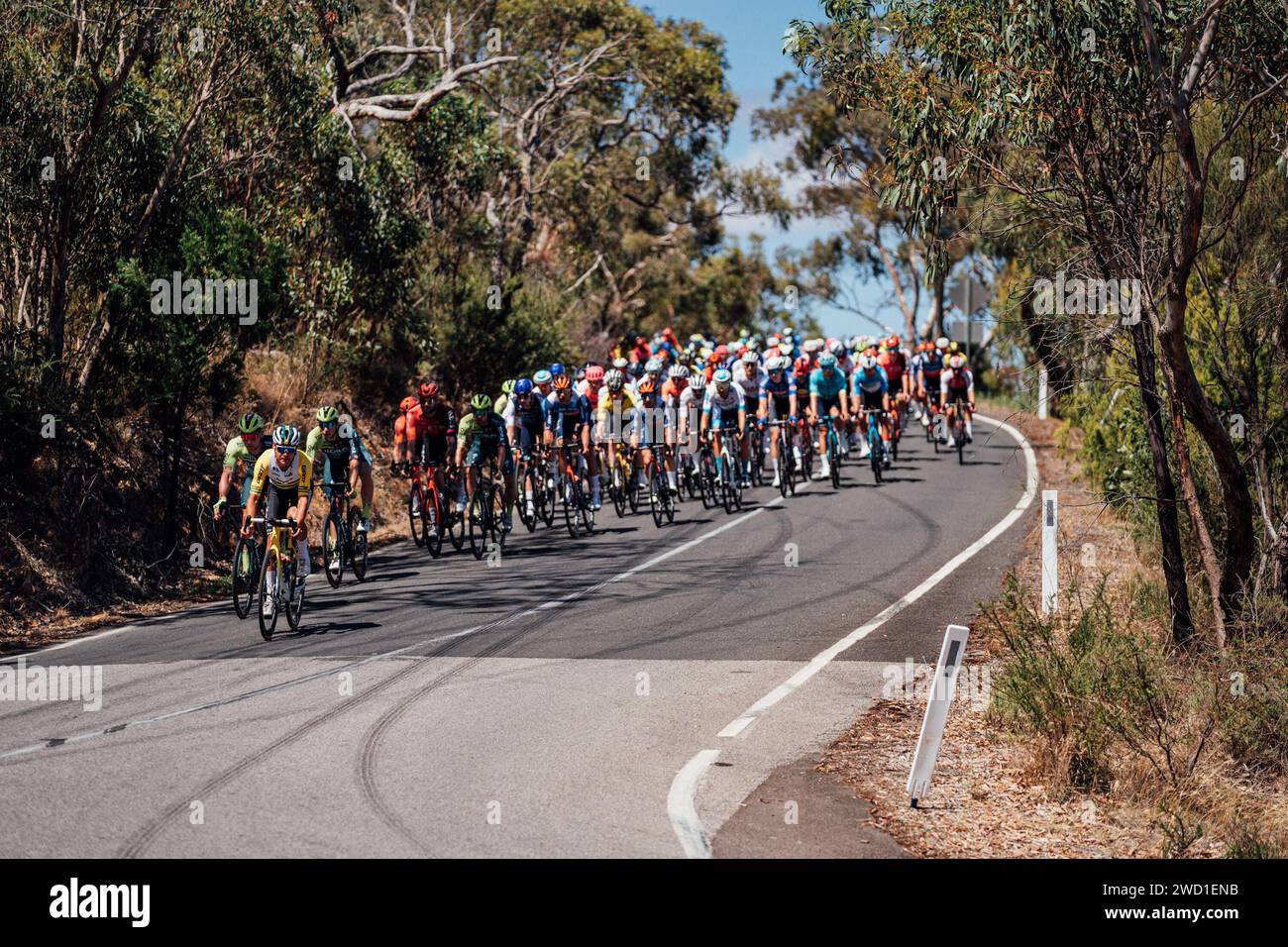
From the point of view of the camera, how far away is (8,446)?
16516mm

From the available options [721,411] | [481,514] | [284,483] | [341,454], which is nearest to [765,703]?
[284,483]

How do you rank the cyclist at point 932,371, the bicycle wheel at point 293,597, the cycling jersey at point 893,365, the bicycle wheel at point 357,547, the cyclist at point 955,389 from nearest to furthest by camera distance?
the bicycle wheel at point 293,597, the bicycle wheel at point 357,547, the cycling jersey at point 893,365, the cyclist at point 955,389, the cyclist at point 932,371

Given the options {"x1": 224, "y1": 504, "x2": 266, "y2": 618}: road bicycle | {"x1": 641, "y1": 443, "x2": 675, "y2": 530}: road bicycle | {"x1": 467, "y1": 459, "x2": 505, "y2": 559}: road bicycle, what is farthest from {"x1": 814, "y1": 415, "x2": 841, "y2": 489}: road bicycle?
{"x1": 224, "y1": 504, "x2": 266, "y2": 618}: road bicycle

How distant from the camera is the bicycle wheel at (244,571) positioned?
14.1 m

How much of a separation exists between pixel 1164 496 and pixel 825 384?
12.9 meters

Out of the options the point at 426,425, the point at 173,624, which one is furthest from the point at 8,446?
the point at 426,425

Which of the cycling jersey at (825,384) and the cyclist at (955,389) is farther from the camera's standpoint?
the cyclist at (955,389)

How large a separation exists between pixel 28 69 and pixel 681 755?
12.4m

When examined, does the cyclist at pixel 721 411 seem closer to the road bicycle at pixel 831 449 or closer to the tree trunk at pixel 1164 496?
the road bicycle at pixel 831 449

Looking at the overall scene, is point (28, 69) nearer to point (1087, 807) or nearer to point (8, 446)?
point (8, 446)

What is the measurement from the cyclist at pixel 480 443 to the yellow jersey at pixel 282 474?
4.93 m

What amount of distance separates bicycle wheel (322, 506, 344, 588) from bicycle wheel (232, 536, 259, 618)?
6.12ft

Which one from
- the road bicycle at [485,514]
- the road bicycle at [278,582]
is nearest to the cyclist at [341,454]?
the road bicycle at [485,514]

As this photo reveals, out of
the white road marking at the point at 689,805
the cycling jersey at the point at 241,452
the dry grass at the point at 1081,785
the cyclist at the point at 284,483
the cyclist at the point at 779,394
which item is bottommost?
the dry grass at the point at 1081,785
